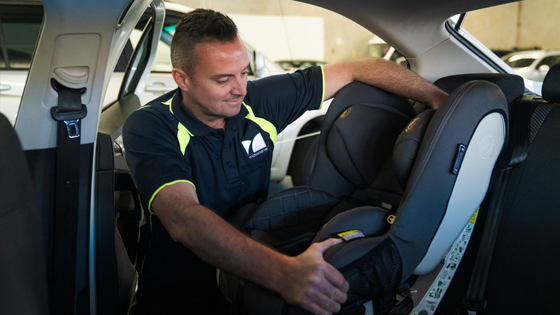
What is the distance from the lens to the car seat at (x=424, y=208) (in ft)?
4.38

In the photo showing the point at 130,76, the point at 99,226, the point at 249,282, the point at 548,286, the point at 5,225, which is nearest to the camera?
the point at 5,225

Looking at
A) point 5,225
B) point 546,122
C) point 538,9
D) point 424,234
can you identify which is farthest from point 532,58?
point 5,225

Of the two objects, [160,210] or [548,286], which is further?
[548,286]

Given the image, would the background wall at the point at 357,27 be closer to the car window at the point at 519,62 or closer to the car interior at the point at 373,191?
the car window at the point at 519,62

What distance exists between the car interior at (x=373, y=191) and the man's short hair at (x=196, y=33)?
0.17 meters

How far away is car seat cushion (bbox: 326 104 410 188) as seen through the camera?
6.10ft

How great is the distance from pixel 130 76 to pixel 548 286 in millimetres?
2350

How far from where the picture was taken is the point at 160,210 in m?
1.41

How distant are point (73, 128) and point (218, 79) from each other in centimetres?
49

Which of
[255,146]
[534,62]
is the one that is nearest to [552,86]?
[255,146]

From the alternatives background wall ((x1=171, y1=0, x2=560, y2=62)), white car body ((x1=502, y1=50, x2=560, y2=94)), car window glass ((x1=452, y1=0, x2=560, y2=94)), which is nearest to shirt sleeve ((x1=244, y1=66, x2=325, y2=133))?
white car body ((x1=502, y1=50, x2=560, y2=94))

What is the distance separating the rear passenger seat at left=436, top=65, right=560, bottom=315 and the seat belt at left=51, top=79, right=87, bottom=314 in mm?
1345

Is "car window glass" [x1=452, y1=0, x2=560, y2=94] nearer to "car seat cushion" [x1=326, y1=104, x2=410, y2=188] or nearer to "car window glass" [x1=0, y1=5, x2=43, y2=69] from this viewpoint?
"car window glass" [x1=0, y1=5, x2=43, y2=69]

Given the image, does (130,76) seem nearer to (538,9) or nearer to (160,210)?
(160,210)
